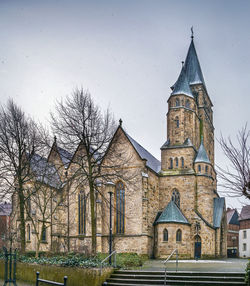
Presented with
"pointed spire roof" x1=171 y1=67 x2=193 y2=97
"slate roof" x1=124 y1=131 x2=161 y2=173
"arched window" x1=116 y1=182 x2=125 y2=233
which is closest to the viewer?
"arched window" x1=116 y1=182 x2=125 y2=233

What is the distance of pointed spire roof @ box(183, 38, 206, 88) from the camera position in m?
54.2

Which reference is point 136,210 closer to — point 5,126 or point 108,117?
point 108,117

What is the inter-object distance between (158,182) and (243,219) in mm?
30951

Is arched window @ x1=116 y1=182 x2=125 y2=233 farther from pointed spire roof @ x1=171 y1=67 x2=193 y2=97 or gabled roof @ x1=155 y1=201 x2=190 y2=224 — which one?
pointed spire roof @ x1=171 y1=67 x2=193 y2=97

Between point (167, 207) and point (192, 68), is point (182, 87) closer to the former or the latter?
point (192, 68)

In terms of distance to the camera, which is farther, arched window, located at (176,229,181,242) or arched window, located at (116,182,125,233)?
arched window, located at (116,182,125,233)

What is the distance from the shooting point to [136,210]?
41.2 metres

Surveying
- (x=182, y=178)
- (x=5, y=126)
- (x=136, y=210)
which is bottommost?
(x=136, y=210)

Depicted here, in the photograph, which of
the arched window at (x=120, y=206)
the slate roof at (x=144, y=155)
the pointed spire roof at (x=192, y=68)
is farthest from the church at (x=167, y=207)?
the pointed spire roof at (x=192, y=68)

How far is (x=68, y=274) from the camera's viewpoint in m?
20.6

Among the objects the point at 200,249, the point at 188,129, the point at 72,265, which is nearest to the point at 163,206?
the point at 200,249

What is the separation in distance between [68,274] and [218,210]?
93.5 ft

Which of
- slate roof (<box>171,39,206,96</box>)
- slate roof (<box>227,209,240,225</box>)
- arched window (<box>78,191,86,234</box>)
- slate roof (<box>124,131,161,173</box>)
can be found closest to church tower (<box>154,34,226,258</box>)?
slate roof (<box>124,131,161,173</box>)

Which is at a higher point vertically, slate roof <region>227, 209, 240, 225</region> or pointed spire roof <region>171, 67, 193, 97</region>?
pointed spire roof <region>171, 67, 193, 97</region>
